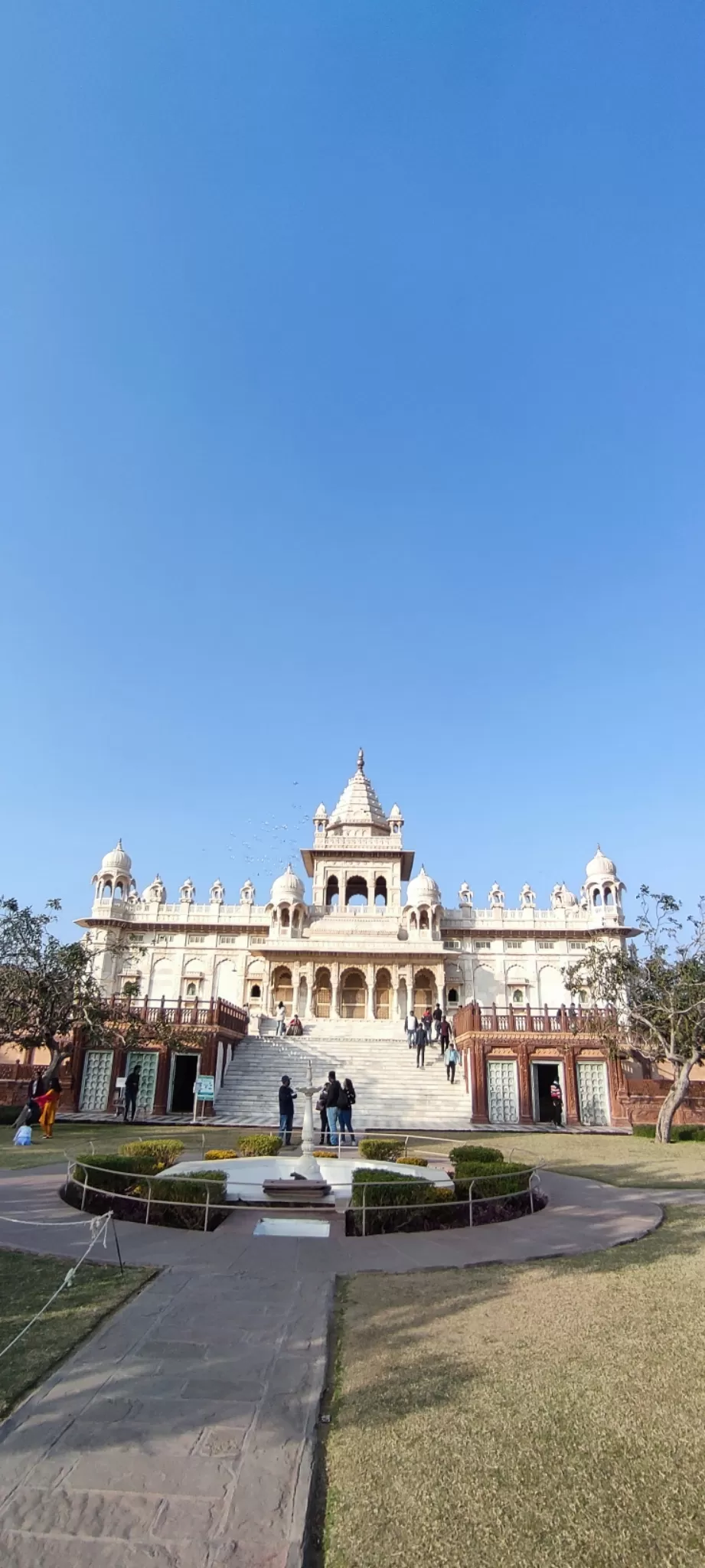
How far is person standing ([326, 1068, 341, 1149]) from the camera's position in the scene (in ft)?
64.2

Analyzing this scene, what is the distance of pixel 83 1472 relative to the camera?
14.6ft

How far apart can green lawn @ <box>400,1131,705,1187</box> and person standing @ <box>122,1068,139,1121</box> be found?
9964 mm

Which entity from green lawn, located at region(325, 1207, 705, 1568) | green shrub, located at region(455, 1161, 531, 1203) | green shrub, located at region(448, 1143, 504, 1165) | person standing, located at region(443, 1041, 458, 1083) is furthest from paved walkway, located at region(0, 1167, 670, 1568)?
person standing, located at region(443, 1041, 458, 1083)

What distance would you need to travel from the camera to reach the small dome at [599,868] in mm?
57188

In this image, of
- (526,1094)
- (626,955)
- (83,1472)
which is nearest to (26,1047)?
(526,1094)

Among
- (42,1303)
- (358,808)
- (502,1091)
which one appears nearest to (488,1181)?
(42,1303)

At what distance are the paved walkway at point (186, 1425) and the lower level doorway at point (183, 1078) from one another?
876 inches

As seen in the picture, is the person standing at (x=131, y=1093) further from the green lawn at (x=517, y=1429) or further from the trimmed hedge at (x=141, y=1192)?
the green lawn at (x=517, y=1429)

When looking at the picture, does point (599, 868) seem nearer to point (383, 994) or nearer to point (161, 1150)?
point (383, 994)

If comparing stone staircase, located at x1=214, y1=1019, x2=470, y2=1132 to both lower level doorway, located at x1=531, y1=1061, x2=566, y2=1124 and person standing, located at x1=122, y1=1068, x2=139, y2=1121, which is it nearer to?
lower level doorway, located at x1=531, y1=1061, x2=566, y2=1124

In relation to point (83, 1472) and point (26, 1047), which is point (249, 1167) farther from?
point (26, 1047)

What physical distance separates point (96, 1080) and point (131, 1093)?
12.6 ft

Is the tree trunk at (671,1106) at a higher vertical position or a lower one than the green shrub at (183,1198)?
higher

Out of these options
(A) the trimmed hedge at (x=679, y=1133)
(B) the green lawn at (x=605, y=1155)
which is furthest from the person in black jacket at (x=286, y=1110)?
(A) the trimmed hedge at (x=679, y=1133)
